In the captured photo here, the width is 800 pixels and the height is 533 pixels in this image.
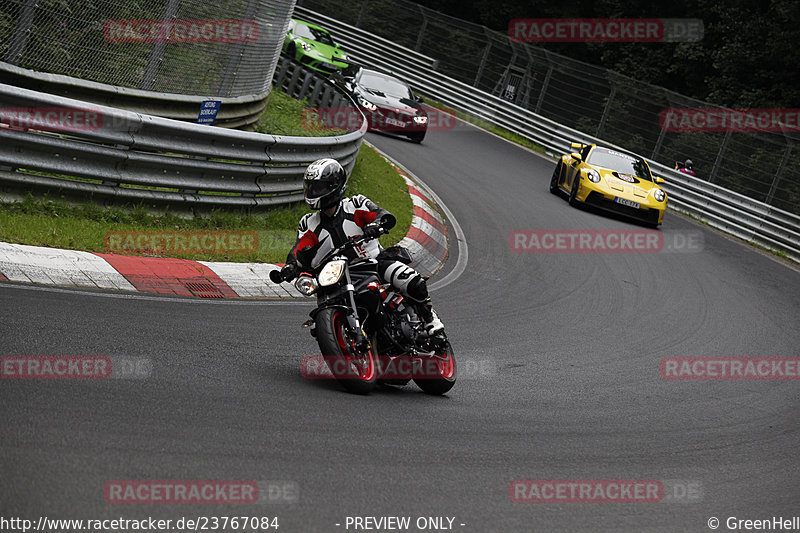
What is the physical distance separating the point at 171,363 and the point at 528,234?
10.6m

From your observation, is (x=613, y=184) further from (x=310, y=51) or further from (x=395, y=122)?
(x=310, y=51)

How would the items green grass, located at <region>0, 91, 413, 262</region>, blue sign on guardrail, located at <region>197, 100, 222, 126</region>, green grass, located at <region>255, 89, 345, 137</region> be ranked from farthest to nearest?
green grass, located at <region>255, 89, 345, 137</region> < blue sign on guardrail, located at <region>197, 100, 222, 126</region> < green grass, located at <region>0, 91, 413, 262</region>

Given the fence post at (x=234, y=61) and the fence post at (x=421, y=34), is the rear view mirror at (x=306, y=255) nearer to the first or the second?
the fence post at (x=234, y=61)

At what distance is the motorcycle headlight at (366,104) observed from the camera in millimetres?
23047

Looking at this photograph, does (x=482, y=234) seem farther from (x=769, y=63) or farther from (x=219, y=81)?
(x=769, y=63)

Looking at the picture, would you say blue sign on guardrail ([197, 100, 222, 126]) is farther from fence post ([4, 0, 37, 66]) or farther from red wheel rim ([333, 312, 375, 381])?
red wheel rim ([333, 312, 375, 381])

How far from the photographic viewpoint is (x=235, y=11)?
12.4 meters

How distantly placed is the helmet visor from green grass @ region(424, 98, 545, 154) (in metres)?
21.7

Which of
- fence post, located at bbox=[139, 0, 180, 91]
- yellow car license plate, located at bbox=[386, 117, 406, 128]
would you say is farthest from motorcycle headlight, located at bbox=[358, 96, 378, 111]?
fence post, located at bbox=[139, 0, 180, 91]

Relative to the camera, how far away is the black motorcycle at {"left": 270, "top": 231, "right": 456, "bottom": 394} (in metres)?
6.47

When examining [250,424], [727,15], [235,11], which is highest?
[727,15]

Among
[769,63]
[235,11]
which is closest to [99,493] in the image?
[235,11]

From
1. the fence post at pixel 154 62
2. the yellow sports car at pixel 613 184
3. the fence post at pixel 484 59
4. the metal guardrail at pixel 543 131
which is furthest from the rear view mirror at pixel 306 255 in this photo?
the fence post at pixel 484 59

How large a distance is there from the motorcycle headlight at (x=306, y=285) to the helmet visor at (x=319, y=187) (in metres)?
0.64
